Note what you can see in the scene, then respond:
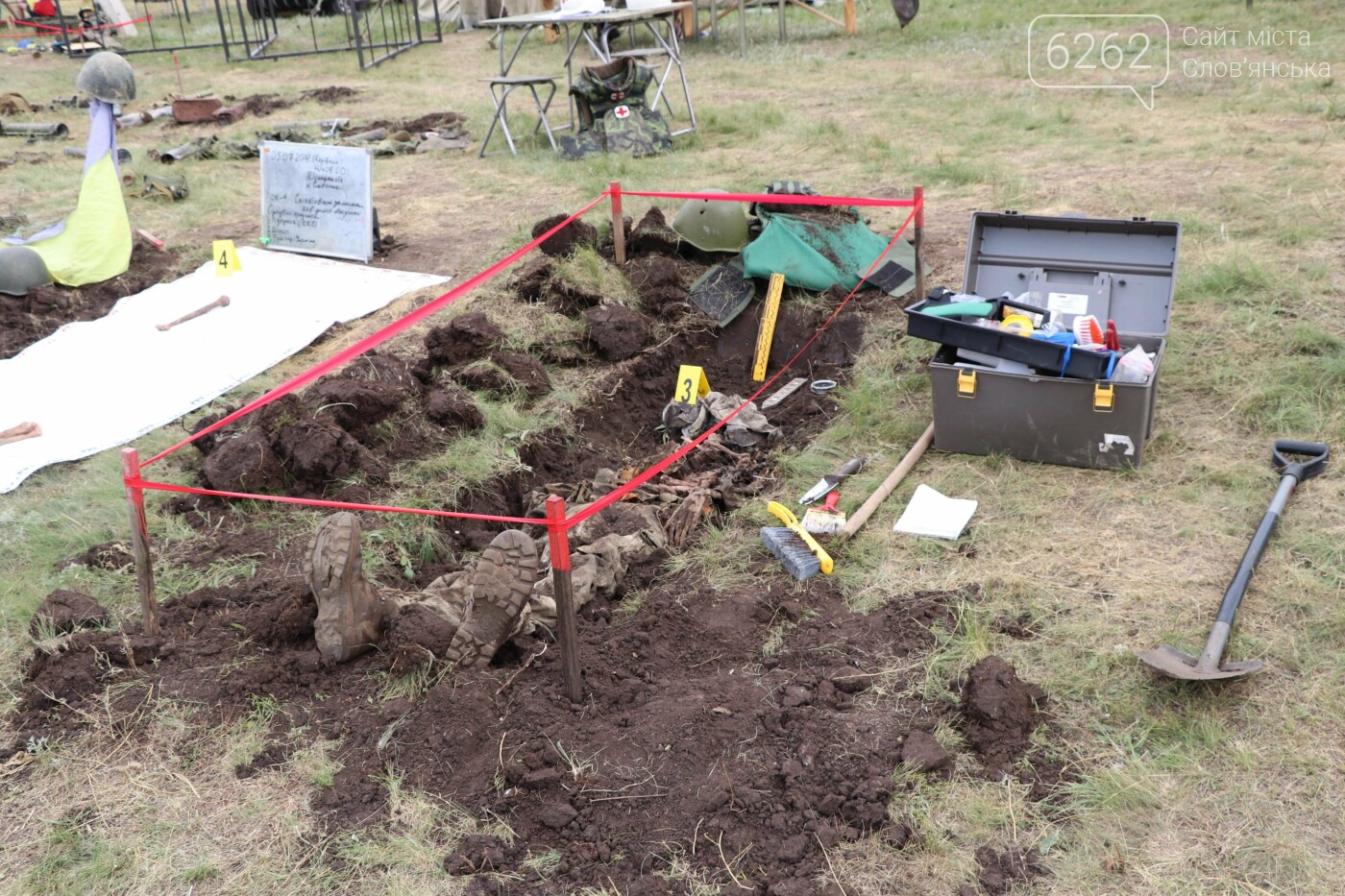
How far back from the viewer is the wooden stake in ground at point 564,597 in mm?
3006

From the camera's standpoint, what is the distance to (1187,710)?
316 cm

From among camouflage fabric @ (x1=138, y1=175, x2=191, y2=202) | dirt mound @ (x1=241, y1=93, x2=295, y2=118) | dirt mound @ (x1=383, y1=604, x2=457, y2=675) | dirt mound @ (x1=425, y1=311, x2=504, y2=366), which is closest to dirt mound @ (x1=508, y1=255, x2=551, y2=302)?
dirt mound @ (x1=425, y1=311, x2=504, y2=366)

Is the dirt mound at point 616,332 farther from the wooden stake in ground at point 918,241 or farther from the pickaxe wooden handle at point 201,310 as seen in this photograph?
the pickaxe wooden handle at point 201,310

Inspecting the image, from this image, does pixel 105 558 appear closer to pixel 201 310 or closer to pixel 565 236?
pixel 201 310

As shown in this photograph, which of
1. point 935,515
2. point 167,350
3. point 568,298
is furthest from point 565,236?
point 935,515

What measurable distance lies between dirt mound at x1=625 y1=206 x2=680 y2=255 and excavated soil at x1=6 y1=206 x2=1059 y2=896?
8.84ft

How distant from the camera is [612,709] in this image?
338 centimetres

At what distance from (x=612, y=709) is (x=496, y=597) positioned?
515 mm

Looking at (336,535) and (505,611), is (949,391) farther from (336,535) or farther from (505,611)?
(336,535)

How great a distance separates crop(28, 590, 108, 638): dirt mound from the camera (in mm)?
3801

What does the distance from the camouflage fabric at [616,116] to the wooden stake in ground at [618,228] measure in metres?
2.96

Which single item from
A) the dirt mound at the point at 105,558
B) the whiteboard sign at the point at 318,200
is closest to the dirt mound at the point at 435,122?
the whiteboard sign at the point at 318,200

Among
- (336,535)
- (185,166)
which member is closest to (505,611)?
(336,535)

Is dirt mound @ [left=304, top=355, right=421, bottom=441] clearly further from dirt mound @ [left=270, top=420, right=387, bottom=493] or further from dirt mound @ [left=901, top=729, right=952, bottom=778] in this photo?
dirt mound @ [left=901, top=729, right=952, bottom=778]
